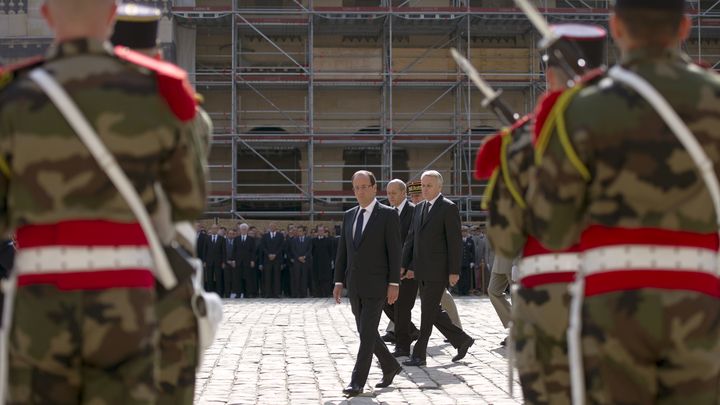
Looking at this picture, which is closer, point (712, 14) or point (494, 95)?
point (494, 95)

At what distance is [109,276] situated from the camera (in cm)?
390

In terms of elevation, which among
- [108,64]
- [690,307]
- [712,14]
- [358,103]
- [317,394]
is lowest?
[317,394]

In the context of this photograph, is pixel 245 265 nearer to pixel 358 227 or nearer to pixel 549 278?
pixel 358 227

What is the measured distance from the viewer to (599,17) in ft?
107

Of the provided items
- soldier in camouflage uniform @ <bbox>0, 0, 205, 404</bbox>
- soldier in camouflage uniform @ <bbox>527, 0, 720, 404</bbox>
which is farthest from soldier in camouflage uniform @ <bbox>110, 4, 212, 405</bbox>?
soldier in camouflage uniform @ <bbox>527, 0, 720, 404</bbox>

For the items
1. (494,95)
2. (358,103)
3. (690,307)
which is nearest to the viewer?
(690,307)

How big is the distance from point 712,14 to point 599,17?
387 centimetres

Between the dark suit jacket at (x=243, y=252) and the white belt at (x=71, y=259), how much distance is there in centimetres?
2357

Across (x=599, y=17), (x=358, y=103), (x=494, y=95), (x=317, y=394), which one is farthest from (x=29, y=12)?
(x=494, y=95)

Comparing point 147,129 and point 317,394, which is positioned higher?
point 147,129

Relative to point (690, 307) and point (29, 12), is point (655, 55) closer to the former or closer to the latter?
point (690, 307)

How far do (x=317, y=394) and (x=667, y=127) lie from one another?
5911 millimetres

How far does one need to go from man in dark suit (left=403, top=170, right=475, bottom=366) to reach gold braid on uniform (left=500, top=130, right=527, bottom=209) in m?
6.89

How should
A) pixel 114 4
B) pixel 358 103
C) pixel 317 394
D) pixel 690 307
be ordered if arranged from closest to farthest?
pixel 690 307 → pixel 114 4 → pixel 317 394 → pixel 358 103
